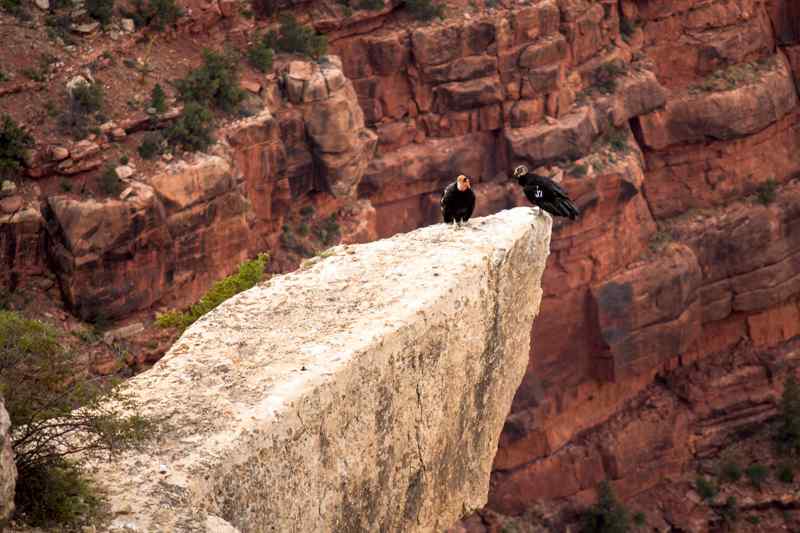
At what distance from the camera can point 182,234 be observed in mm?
41875

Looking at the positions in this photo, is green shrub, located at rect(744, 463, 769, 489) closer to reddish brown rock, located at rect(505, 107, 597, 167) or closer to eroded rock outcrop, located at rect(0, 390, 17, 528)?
reddish brown rock, located at rect(505, 107, 597, 167)

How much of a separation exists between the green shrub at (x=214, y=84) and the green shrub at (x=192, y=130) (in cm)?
79

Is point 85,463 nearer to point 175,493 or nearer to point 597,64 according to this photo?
point 175,493

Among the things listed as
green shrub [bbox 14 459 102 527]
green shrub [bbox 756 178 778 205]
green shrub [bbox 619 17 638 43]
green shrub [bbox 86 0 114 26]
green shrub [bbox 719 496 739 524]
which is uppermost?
green shrub [bbox 86 0 114 26]

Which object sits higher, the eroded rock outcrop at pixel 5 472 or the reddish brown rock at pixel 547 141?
the eroded rock outcrop at pixel 5 472

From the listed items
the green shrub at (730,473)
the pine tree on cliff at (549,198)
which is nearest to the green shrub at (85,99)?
the pine tree on cliff at (549,198)

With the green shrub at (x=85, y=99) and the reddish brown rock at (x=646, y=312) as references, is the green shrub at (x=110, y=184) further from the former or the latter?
the reddish brown rock at (x=646, y=312)

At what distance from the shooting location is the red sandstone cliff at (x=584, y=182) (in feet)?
154

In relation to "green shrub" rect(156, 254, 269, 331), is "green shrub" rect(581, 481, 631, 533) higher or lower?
lower

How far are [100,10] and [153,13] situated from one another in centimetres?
207

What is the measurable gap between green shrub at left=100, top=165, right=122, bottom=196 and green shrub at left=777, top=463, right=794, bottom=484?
30212 mm

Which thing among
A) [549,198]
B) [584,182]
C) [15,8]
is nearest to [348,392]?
[549,198]

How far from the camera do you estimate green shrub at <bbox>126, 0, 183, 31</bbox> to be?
147 ft

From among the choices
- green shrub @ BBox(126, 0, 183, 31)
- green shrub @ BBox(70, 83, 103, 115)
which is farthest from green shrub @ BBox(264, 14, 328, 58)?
green shrub @ BBox(70, 83, 103, 115)
